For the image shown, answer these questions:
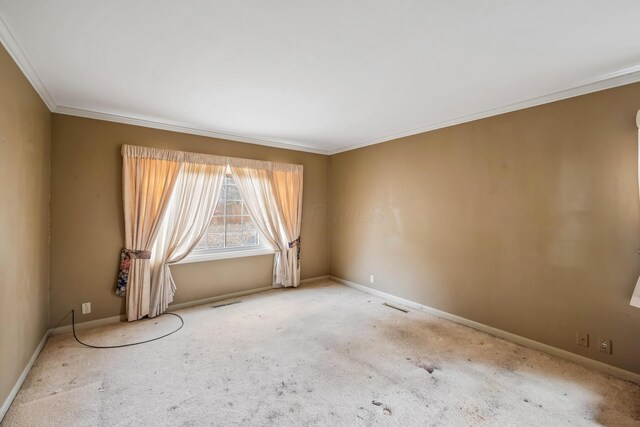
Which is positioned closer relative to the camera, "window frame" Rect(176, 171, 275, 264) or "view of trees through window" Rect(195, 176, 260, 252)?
"window frame" Rect(176, 171, 275, 264)

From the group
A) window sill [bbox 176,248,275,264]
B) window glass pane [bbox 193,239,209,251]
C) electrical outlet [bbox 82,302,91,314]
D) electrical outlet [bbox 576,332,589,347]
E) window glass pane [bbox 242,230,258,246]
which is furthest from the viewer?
window glass pane [bbox 242,230,258,246]

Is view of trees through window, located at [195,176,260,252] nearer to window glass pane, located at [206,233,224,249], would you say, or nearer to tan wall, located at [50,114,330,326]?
window glass pane, located at [206,233,224,249]

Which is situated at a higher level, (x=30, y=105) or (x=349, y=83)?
(x=349, y=83)

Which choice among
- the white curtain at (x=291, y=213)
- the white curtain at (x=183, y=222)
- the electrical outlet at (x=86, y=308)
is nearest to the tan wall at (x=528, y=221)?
the white curtain at (x=291, y=213)

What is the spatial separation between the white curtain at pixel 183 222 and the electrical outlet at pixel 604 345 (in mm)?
4294

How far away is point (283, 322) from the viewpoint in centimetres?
334

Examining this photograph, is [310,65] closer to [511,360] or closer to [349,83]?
[349,83]

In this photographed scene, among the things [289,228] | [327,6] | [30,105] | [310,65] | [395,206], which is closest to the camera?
[327,6]

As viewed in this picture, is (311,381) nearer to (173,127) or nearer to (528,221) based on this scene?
(528,221)

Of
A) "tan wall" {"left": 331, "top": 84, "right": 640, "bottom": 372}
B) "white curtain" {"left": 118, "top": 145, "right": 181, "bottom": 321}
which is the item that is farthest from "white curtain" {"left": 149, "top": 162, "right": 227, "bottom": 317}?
"tan wall" {"left": 331, "top": 84, "right": 640, "bottom": 372}

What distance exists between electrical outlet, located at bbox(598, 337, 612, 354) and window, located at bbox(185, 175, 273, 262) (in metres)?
3.85

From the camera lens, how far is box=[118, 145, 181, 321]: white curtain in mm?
3295

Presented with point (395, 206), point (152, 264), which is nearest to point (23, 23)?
point (152, 264)

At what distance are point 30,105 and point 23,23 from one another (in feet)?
3.18
